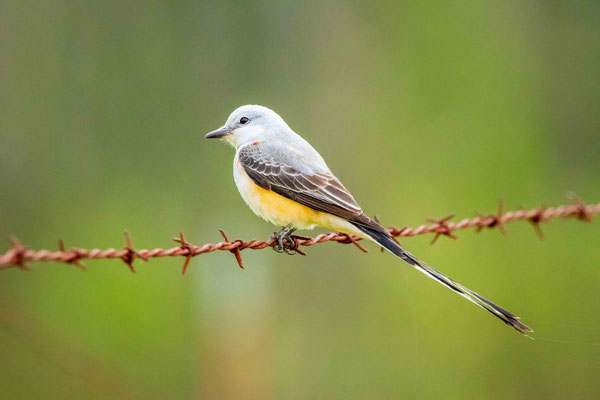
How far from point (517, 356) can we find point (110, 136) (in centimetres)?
745

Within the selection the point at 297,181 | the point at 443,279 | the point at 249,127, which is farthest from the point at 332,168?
the point at 443,279

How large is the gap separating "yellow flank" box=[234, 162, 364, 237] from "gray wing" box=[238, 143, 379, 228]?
1.6 inches

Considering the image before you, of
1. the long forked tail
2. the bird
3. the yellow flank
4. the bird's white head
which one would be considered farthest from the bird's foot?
the bird's white head

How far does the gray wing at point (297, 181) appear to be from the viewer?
15.0ft

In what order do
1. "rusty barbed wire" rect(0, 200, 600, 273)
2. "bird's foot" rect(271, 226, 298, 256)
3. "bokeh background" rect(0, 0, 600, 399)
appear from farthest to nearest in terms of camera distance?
"bokeh background" rect(0, 0, 600, 399)
"bird's foot" rect(271, 226, 298, 256)
"rusty barbed wire" rect(0, 200, 600, 273)

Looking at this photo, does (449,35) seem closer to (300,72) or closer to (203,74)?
(300,72)

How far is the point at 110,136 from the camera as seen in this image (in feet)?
43.3

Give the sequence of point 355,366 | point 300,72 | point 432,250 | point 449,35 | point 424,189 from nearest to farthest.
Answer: point 355,366 < point 432,250 < point 424,189 < point 300,72 < point 449,35

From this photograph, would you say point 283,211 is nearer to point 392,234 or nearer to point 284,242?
point 284,242

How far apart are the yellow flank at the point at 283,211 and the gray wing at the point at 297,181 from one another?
4 cm

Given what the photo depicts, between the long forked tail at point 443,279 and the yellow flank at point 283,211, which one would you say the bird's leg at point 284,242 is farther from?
the long forked tail at point 443,279

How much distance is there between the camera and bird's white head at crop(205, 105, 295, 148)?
5434mm

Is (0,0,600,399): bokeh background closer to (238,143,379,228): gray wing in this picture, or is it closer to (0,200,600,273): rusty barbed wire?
(238,143,379,228): gray wing

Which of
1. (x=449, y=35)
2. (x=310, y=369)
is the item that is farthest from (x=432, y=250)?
(x=449, y=35)
